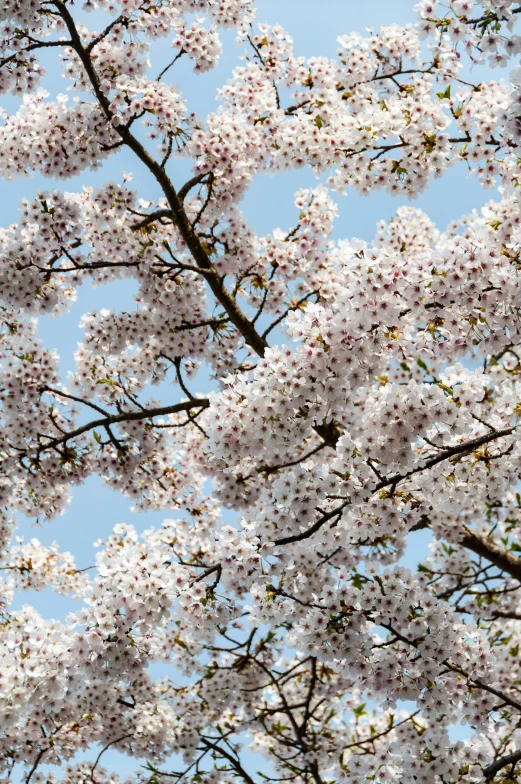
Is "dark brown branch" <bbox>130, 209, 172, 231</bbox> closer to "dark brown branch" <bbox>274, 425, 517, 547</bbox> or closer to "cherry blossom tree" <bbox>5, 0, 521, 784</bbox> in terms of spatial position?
"cherry blossom tree" <bbox>5, 0, 521, 784</bbox>

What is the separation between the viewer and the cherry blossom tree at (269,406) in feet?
16.9

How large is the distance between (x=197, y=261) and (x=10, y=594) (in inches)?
243

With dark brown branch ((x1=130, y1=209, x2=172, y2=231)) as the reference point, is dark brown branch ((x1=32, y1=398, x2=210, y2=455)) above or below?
below

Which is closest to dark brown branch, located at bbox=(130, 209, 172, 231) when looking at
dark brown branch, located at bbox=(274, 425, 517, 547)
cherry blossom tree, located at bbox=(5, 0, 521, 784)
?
cherry blossom tree, located at bbox=(5, 0, 521, 784)

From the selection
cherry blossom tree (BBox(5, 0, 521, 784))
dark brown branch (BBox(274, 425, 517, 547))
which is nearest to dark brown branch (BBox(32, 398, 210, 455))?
cherry blossom tree (BBox(5, 0, 521, 784))

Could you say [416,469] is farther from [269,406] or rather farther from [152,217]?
[152,217]

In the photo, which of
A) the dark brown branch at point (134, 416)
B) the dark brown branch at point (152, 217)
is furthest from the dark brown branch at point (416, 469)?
the dark brown branch at point (152, 217)

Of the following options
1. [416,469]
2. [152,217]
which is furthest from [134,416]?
[416,469]

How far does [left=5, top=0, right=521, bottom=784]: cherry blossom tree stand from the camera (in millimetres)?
5164

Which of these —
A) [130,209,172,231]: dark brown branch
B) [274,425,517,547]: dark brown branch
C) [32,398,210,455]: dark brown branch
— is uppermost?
[130,209,172,231]: dark brown branch

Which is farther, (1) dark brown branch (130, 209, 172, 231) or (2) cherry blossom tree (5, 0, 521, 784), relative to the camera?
(1) dark brown branch (130, 209, 172, 231)

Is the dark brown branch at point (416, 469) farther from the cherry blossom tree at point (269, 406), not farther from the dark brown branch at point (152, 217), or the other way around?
the dark brown branch at point (152, 217)

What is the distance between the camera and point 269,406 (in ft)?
16.3

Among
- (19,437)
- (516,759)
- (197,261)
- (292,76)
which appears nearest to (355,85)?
(292,76)
